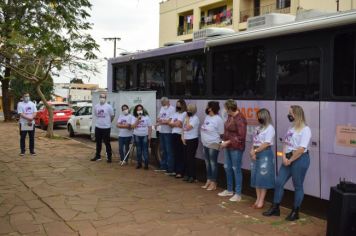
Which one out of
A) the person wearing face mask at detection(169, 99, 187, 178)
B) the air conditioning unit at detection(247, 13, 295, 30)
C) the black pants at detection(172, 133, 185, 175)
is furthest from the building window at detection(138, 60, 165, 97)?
the air conditioning unit at detection(247, 13, 295, 30)

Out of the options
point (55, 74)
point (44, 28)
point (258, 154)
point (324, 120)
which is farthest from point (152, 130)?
point (55, 74)

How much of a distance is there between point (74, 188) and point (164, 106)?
2846 mm

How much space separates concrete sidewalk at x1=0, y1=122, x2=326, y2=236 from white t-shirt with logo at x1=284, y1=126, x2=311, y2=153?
43.2 inches

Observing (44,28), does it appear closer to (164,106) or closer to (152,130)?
(164,106)

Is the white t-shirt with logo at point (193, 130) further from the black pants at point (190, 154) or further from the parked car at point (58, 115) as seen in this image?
the parked car at point (58, 115)

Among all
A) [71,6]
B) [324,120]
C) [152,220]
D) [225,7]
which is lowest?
[152,220]

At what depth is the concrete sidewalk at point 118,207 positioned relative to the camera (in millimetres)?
6325

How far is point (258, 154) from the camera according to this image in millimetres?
7215

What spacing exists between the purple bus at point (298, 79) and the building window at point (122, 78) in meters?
3.29

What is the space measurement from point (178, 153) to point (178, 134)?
Answer: 1.42 feet

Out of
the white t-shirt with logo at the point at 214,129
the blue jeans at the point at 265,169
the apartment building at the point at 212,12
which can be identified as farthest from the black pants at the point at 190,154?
the apartment building at the point at 212,12

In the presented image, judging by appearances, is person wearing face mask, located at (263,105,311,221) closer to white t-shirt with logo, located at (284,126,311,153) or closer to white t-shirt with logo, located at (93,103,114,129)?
white t-shirt with logo, located at (284,126,311,153)

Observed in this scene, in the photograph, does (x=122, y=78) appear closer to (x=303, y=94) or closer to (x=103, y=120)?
(x=103, y=120)

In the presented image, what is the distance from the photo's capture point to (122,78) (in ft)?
45.1
